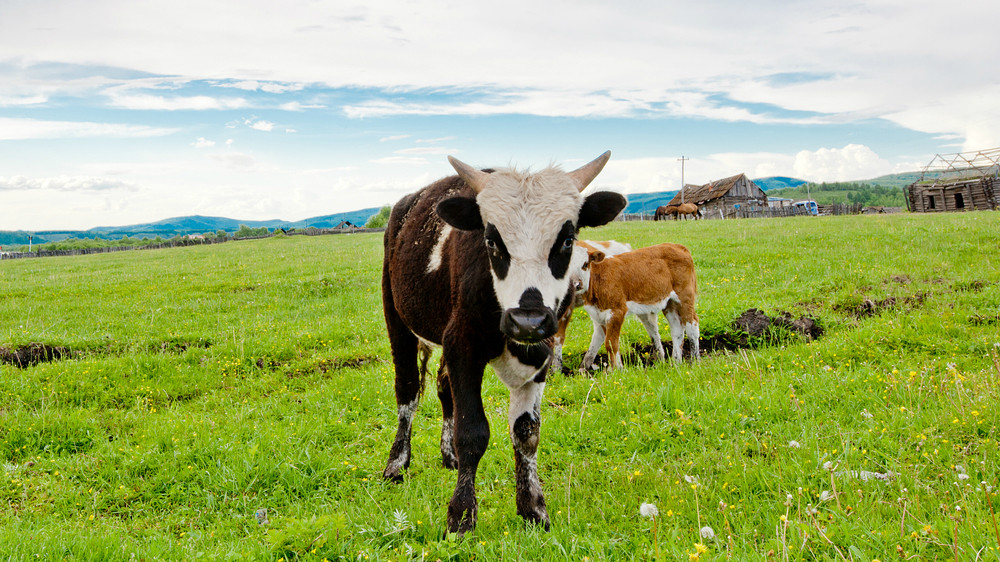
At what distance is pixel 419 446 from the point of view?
6.22 metres

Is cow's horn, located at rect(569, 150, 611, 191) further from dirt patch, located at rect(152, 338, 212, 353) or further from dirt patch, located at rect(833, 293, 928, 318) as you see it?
dirt patch, located at rect(152, 338, 212, 353)

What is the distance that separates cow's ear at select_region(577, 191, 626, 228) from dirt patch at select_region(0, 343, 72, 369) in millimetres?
9795

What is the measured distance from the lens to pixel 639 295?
31.6 feet

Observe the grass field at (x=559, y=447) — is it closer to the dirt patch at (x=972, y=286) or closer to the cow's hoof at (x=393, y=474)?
the cow's hoof at (x=393, y=474)

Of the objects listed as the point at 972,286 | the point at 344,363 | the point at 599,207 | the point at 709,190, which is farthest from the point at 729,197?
the point at 599,207

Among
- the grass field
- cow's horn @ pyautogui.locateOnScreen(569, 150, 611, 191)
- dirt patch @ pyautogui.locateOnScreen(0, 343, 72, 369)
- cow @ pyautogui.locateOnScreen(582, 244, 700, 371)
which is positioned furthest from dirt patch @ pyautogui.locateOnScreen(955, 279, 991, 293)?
dirt patch @ pyautogui.locateOnScreen(0, 343, 72, 369)

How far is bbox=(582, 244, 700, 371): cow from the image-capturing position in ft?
30.8

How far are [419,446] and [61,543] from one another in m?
3.04

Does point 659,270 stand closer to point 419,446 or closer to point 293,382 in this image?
point 419,446

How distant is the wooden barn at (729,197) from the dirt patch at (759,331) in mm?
53838

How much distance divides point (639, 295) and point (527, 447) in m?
5.59

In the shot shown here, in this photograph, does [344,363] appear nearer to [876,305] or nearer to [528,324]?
[528,324]

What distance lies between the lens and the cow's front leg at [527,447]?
4.41 m

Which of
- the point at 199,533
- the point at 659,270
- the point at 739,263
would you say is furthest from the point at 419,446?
the point at 739,263
